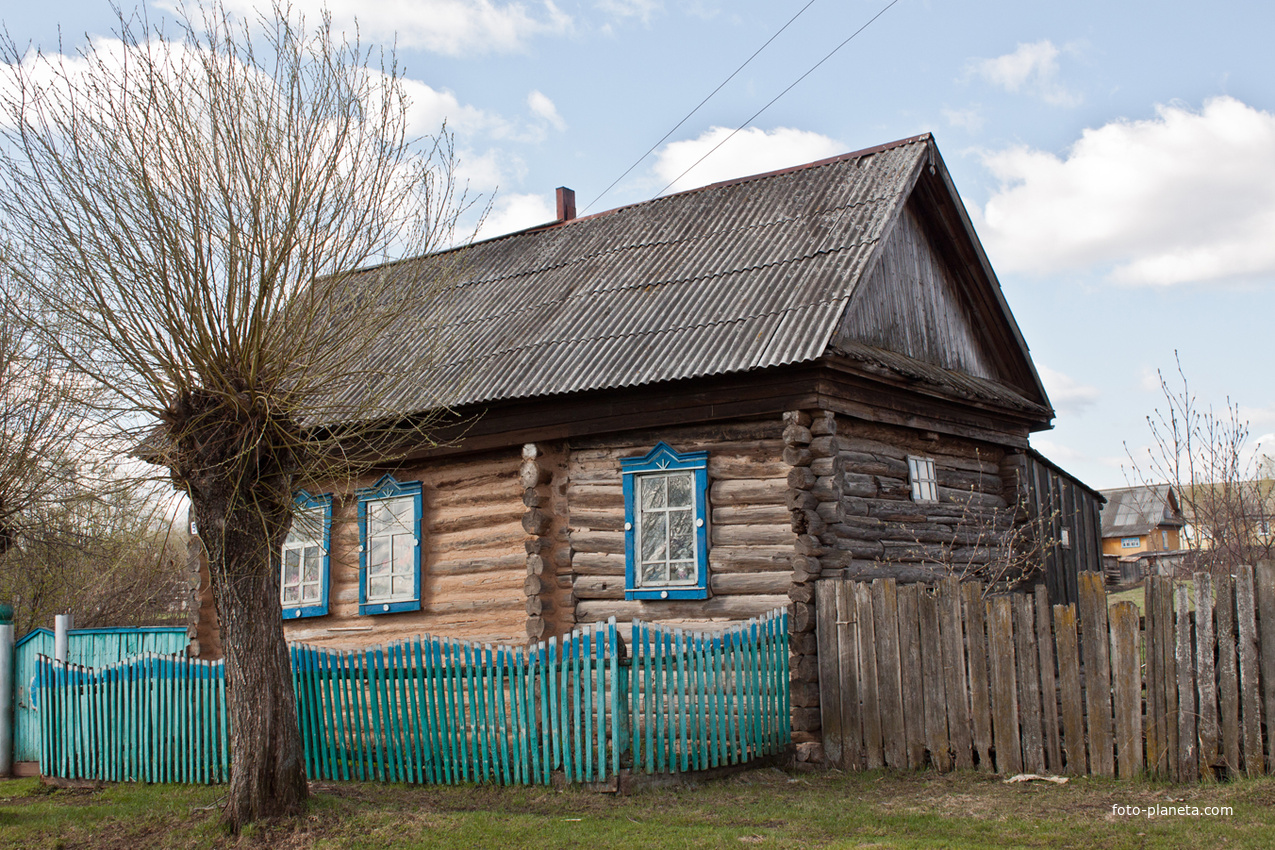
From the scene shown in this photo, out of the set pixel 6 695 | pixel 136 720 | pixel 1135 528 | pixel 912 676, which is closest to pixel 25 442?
pixel 6 695

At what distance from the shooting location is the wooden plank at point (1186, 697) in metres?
7.27

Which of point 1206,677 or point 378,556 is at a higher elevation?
point 378,556

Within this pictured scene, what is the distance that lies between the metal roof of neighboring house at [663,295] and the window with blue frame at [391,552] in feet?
4.55

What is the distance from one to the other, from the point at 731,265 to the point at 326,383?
230 inches

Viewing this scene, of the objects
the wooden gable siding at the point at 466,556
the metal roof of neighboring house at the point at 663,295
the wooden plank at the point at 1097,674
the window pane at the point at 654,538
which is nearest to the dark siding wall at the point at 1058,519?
the metal roof of neighboring house at the point at 663,295

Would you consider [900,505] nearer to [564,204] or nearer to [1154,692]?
[1154,692]

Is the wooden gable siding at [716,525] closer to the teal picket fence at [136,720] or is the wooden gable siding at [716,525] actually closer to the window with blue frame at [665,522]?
the window with blue frame at [665,522]

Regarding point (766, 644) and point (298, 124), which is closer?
point (298, 124)

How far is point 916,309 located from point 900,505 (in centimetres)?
284

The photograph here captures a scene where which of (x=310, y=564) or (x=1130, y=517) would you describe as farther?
(x=1130, y=517)

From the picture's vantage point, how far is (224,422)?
766 centimetres

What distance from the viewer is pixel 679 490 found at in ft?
36.1

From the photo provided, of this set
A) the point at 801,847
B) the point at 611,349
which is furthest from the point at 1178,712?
the point at 611,349

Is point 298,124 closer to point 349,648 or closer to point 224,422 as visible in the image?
point 224,422
